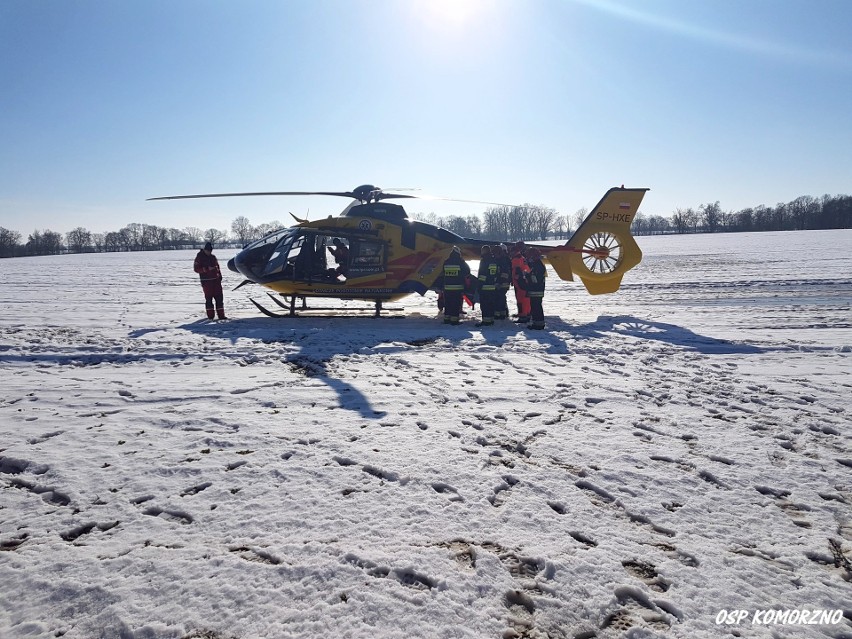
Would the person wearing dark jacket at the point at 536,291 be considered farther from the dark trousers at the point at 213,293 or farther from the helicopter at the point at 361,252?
the dark trousers at the point at 213,293

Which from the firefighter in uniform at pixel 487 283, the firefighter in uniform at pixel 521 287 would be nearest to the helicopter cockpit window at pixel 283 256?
the firefighter in uniform at pixel 487 283

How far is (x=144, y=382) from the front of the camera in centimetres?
575

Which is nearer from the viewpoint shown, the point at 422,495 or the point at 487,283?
the point at 422,495

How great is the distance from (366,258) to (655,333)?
22.7ft

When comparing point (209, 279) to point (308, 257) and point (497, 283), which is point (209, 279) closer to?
point (308, 257)

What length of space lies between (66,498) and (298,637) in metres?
2.22

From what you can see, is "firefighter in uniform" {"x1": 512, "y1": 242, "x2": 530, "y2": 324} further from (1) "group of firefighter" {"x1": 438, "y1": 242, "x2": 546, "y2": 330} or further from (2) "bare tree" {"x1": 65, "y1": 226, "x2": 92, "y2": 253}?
(2) "bare tree" {"x1": 65, "y1": 226, "x2": 92, "y2": 253}

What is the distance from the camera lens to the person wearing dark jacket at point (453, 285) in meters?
10.1

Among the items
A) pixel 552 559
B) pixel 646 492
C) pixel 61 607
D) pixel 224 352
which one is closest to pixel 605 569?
pixel 552 559

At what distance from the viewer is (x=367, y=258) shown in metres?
11.4

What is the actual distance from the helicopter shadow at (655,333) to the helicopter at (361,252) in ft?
7.28

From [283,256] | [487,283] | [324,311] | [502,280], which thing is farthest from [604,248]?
[283,256]

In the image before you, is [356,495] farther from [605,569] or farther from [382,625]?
[605,569]

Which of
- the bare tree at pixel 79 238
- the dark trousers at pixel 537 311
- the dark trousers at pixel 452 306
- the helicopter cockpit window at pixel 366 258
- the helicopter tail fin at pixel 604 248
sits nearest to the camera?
the dark trousers at pixel 537 311
